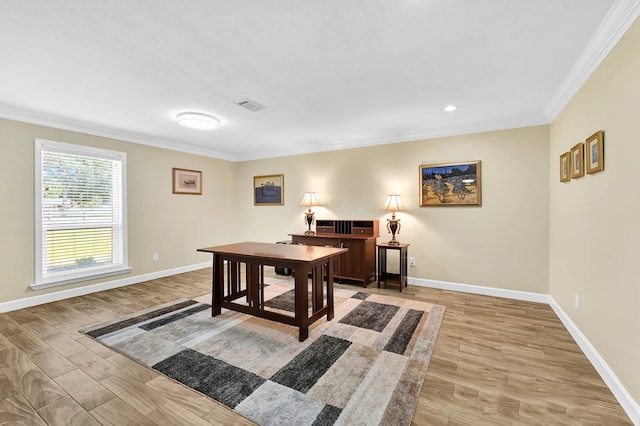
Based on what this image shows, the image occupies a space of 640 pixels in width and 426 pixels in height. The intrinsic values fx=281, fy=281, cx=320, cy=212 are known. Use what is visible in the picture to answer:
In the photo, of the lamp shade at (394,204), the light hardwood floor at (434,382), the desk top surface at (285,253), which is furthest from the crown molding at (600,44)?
the desk top surface at (285,253)

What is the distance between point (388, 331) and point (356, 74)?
2.43 meters

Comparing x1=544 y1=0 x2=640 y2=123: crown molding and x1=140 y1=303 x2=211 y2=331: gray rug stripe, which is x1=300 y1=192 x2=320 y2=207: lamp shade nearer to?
x1=140 y1=303 x2=211 y2=331: gray rug stripe

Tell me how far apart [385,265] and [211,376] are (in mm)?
3132

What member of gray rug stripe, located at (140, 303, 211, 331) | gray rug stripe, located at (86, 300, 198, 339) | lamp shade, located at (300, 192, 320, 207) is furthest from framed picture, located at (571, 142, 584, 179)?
gray rug stripe, located at (86, 300, 198, 339)

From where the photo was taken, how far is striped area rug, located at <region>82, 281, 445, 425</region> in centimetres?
174

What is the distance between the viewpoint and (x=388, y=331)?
277cm

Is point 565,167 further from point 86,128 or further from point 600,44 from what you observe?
point 86,128

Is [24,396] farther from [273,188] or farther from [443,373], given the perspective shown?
[273,188]

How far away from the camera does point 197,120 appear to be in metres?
3.53

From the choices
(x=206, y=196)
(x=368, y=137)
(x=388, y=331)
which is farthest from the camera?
(x=206, y=196)

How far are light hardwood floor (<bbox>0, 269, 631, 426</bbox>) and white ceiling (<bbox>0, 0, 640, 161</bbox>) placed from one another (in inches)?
91.9

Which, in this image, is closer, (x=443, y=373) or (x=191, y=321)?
(x=443, y=373)

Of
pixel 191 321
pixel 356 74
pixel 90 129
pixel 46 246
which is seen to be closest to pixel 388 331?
pixel 191 321

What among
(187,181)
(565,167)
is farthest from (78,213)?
(565,167)
